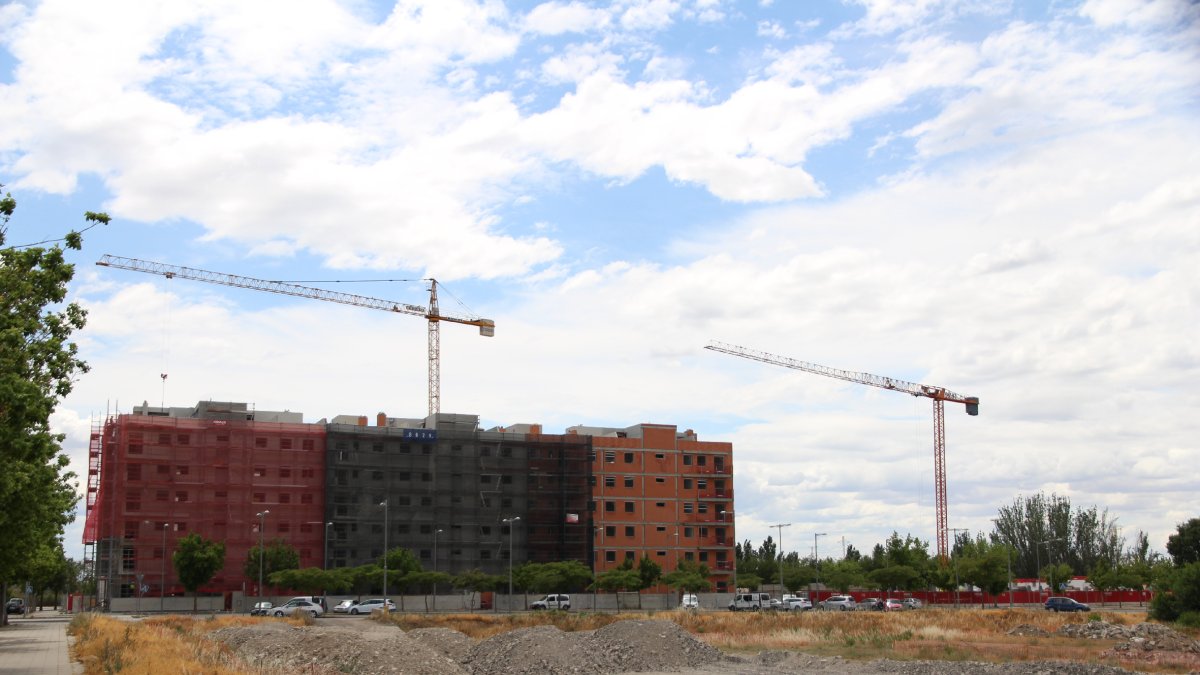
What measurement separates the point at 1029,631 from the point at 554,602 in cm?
6838

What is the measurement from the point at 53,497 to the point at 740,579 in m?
95.1

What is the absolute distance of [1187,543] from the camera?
387 ft

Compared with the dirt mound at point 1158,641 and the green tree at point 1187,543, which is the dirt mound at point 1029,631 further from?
the green tree at point 1187,543

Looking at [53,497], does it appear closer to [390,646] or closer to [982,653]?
[390,646]

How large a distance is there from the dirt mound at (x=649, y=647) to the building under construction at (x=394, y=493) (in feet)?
211

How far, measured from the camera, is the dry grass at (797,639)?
3853cm

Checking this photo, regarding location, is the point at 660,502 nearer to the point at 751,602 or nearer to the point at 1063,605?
the point at 751,602

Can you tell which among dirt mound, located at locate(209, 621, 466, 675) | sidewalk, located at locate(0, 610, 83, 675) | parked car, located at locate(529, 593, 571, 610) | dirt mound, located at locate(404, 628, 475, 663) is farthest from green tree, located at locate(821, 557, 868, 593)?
sidewalk, located at locate(0, 610, 83, 675)

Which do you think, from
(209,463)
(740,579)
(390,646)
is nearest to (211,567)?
(209,463)

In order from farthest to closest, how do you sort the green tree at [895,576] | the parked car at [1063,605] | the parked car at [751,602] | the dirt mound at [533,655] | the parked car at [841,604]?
the green tree at [895,576] < the parked car at [751,602] < the parked car at [841,604] < the parked car at [1063,605] < the dirt mound at [533,655]

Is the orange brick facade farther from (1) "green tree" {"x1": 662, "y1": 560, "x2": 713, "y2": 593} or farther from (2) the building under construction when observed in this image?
(1) "green tree" {"x1": 662, "y1": 560, "x2": 713, "y2": 593}

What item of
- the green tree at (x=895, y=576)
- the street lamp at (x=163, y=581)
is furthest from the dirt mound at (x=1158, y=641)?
the street lamp at (x=163, y=581)

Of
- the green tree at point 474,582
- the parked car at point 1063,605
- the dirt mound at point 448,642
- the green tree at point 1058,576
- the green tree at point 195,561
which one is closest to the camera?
the dirt mound at point 448,642

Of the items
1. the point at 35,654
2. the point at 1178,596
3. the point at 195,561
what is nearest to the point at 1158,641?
the point at 1178,596
